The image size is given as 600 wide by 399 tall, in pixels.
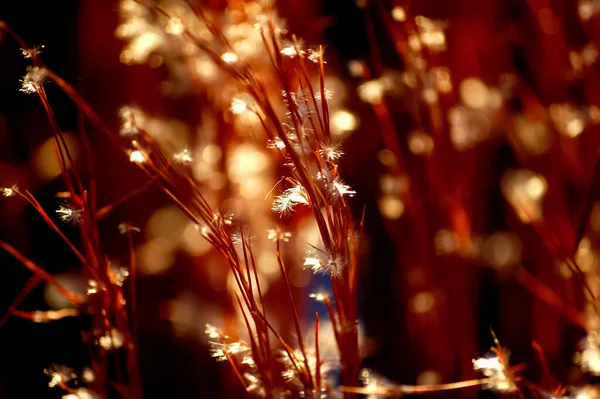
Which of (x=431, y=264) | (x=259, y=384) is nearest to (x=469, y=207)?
(x=431, y=264)

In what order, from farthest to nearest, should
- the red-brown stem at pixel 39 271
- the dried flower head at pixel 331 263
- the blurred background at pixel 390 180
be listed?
the blurred background at pixel 390 180
the red-brown stem at pixel 39 271
the dried flower head at pixel 331 263

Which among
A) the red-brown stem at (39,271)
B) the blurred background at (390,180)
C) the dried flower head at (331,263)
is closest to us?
the dried flower head at (331,263)

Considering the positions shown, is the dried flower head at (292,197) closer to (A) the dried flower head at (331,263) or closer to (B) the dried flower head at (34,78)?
(A) the dried flower head at (331,263)

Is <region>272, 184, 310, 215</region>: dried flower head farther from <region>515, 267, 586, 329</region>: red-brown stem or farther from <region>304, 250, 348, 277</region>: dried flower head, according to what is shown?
<region>515, 267, 586, 329</region>: red-brown stem

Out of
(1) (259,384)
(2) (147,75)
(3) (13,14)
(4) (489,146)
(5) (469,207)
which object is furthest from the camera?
(2) (147,75)

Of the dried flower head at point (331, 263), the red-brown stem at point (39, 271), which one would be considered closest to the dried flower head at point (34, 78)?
the red-brown stem at point (39, 271)

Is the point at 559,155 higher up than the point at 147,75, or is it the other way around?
the point at 147,75

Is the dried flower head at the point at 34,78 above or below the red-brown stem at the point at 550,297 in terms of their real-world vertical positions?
above

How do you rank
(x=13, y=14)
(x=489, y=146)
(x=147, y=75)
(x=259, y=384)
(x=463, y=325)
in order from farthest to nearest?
(x=147, y=75) → (x=13, y=14) → (x=489, y=146) → (x=463, y=325) → (x=259, y=384)

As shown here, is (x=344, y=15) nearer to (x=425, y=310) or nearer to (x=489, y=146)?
(x=489, y=146)
